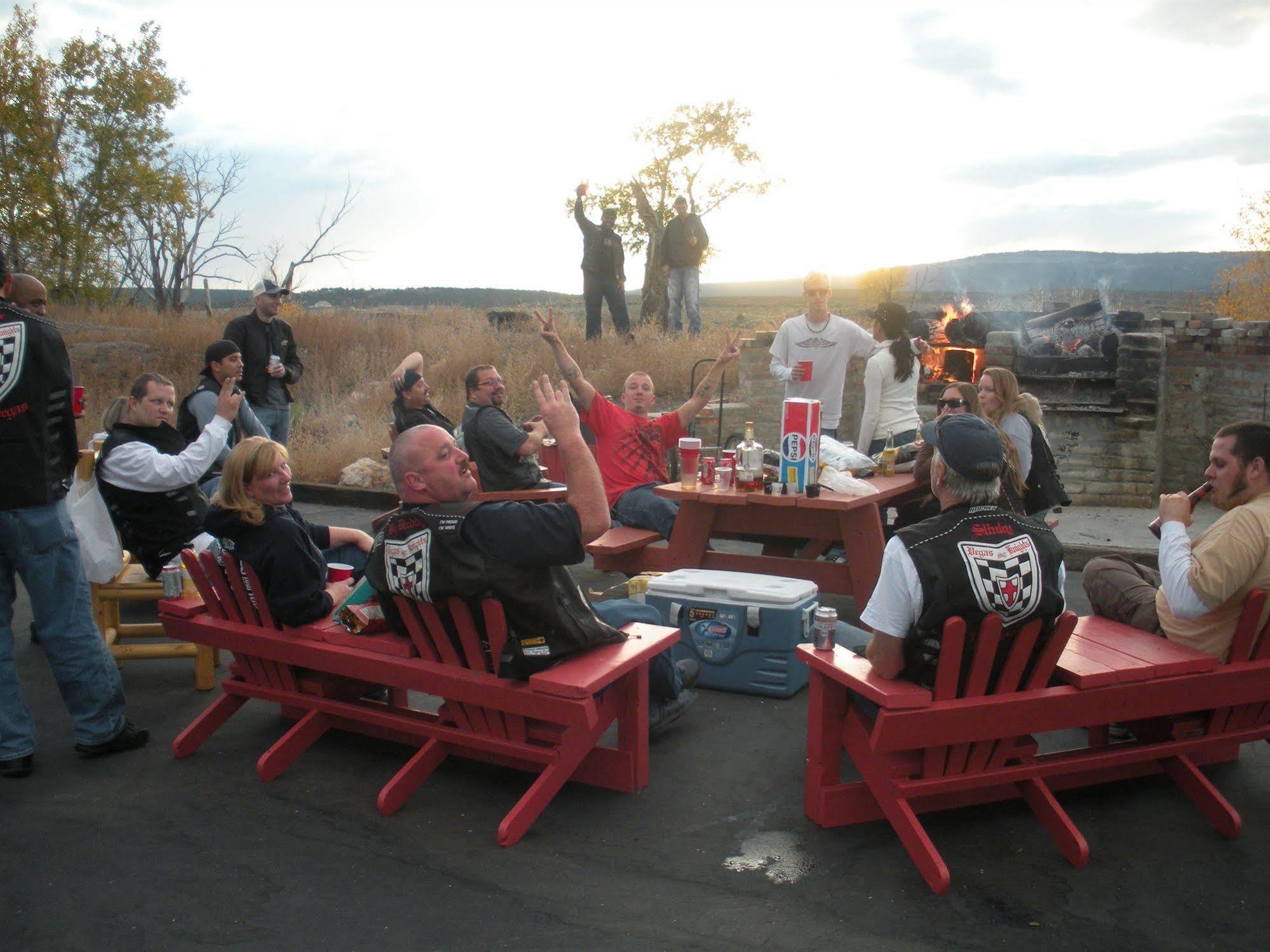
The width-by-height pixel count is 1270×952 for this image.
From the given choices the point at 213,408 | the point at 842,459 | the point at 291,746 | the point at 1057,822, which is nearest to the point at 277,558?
the point at 291,746

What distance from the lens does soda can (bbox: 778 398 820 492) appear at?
18.5 feet

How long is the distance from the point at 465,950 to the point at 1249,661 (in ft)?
9.29

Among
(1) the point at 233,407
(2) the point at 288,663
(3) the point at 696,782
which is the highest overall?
(1) the point at 233,407

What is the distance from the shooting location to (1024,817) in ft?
11.7

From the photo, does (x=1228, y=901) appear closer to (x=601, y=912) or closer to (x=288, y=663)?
(x=601, y=912)

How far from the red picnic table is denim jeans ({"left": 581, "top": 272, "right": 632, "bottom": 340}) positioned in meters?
8.40

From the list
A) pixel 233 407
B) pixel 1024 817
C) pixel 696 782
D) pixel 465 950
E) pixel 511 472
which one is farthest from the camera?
pixel 511 472

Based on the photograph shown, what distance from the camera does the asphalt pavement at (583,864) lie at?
2.91 m

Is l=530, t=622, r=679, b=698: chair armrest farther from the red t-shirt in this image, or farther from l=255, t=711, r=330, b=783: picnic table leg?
the red t-shirt

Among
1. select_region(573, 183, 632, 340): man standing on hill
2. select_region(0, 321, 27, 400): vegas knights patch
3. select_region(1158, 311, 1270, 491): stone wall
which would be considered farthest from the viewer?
select_region(573, 183, 632, 340): man standing on hill

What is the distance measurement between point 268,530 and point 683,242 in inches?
426

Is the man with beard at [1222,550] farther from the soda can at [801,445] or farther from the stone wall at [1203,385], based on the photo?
the stone wall at [1203,385]

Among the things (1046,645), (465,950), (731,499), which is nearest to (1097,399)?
(731,499)

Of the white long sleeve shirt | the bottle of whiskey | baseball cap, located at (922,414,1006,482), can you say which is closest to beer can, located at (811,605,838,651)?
baseball cap, located at (922,414,1006,482)
